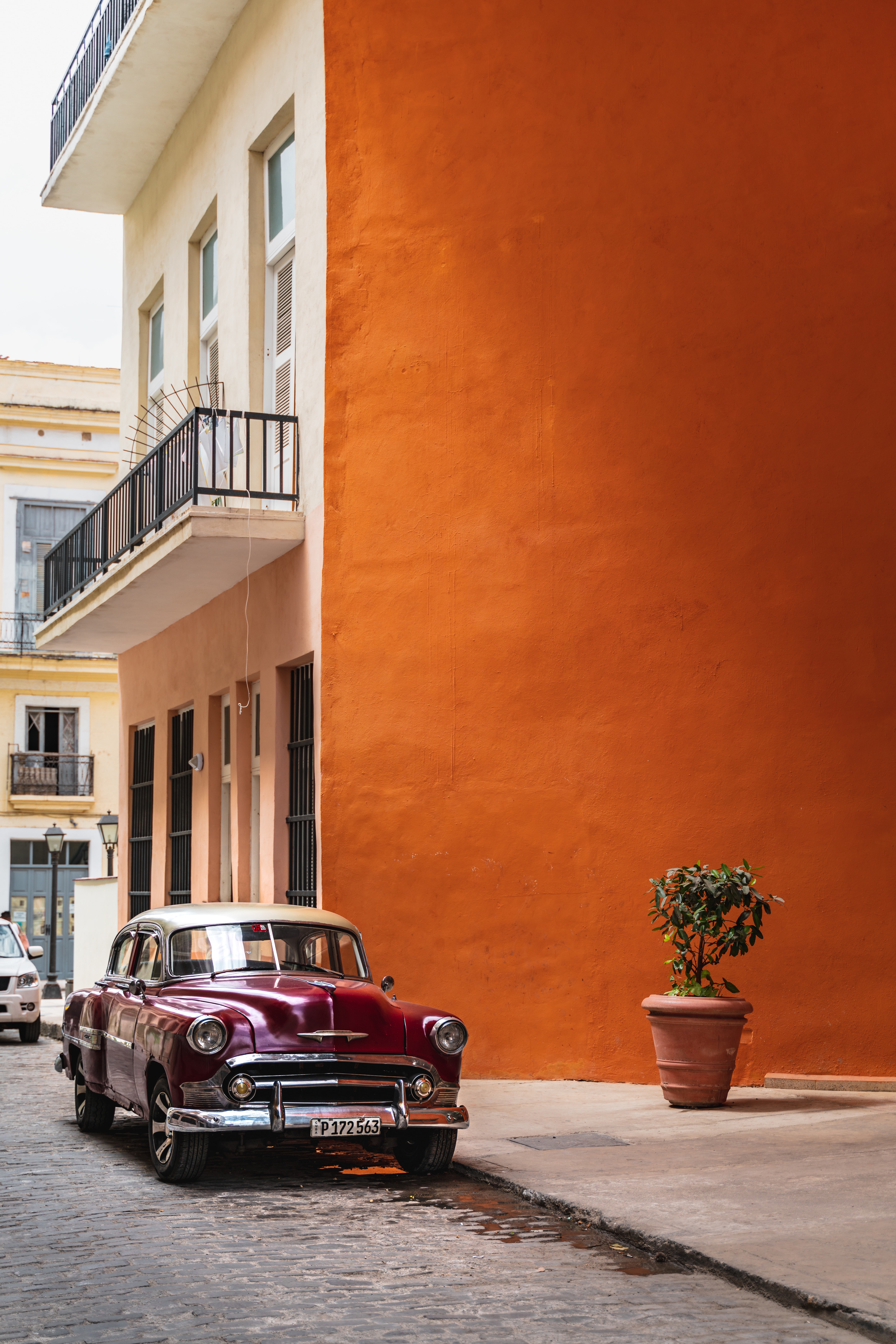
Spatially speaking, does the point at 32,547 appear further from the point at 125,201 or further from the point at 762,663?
the point at 762,663

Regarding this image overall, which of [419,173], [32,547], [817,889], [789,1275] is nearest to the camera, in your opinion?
[789,1275]

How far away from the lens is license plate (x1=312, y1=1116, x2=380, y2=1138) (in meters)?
8.14

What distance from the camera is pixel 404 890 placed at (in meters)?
13.0

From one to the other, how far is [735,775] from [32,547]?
2594 cm

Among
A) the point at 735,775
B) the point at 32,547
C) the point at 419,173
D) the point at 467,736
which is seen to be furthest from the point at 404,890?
the point at 32,547

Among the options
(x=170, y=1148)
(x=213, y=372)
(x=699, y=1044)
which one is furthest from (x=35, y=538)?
(x=170, y=1148)

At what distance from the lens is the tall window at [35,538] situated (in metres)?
35.4

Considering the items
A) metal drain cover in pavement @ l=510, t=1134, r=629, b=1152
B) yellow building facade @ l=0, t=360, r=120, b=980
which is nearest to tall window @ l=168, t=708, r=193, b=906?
metal drain cover in pavement @ l=510, t=1134, r=629, b=1152

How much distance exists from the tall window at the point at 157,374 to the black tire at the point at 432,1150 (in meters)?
12.1

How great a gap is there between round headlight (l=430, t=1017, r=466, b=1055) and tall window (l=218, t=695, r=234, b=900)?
27.3 feet

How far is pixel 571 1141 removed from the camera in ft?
31.9

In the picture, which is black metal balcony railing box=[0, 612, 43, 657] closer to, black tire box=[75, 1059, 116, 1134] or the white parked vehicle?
the white parked vehicle

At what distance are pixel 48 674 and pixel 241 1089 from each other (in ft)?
93.7

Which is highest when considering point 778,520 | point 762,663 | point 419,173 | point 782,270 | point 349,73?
point 349,73
